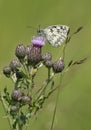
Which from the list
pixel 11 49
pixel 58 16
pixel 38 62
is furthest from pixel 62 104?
pixel 38 62

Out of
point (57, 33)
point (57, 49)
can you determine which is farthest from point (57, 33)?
point (57, 49)

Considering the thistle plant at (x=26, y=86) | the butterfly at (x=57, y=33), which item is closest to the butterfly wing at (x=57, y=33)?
the butterfly at (x=57, y=33)

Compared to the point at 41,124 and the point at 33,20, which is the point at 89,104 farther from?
the point at 33,20

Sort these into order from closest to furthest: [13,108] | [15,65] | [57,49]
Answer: [13,108] → [15,65] → [57,49]

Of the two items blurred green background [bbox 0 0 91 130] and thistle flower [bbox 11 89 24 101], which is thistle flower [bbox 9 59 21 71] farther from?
blurred green background [bbox 0 0 91 130]

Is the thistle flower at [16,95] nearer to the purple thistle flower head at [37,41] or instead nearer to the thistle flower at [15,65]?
the thistle flower at [15,65]

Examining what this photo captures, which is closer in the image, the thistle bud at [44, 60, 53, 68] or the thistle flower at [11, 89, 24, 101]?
the thistle flower at [11, 89, 24, 101]

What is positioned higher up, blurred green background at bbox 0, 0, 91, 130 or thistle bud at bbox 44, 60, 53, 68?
thistle bud at bbox 44, 60, 53, 68

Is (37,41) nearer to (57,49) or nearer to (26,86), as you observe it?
(26,86)

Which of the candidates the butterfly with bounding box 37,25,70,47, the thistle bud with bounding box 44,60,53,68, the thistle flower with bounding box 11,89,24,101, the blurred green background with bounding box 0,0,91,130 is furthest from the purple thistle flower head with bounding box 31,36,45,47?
the blurred green background with bounding box 0,0,91,130
